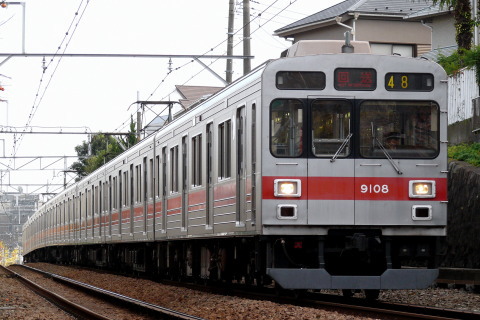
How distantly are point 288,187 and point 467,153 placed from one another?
307 inches

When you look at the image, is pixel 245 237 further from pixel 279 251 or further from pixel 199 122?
pixel 199 122

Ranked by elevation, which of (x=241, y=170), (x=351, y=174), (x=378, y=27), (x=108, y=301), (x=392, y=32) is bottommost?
(x=108, y=301)

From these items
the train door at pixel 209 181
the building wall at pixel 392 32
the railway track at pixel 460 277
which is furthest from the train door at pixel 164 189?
the building wall at pixel 392 32

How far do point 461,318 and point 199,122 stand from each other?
6.67 m

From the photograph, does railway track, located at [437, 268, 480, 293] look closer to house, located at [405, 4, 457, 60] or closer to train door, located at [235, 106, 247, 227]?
train door, located at [235, 106, 247, 227]

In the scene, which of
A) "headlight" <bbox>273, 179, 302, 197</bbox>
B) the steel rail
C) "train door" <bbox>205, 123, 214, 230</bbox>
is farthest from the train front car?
"train door" <bbox>205, 123, 214, 230</bbox>

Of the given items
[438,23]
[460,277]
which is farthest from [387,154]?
[438,23]

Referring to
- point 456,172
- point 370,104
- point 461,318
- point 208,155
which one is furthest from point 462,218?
point 461,318

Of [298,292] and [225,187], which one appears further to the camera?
[225,187]

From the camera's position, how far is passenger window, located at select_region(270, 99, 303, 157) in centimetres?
1162

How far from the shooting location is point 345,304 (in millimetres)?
12109

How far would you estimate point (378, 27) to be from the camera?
38000 millimetres

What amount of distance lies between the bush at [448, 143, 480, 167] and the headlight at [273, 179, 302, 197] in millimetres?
6962

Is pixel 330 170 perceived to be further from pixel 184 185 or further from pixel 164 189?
pixel 164 189
